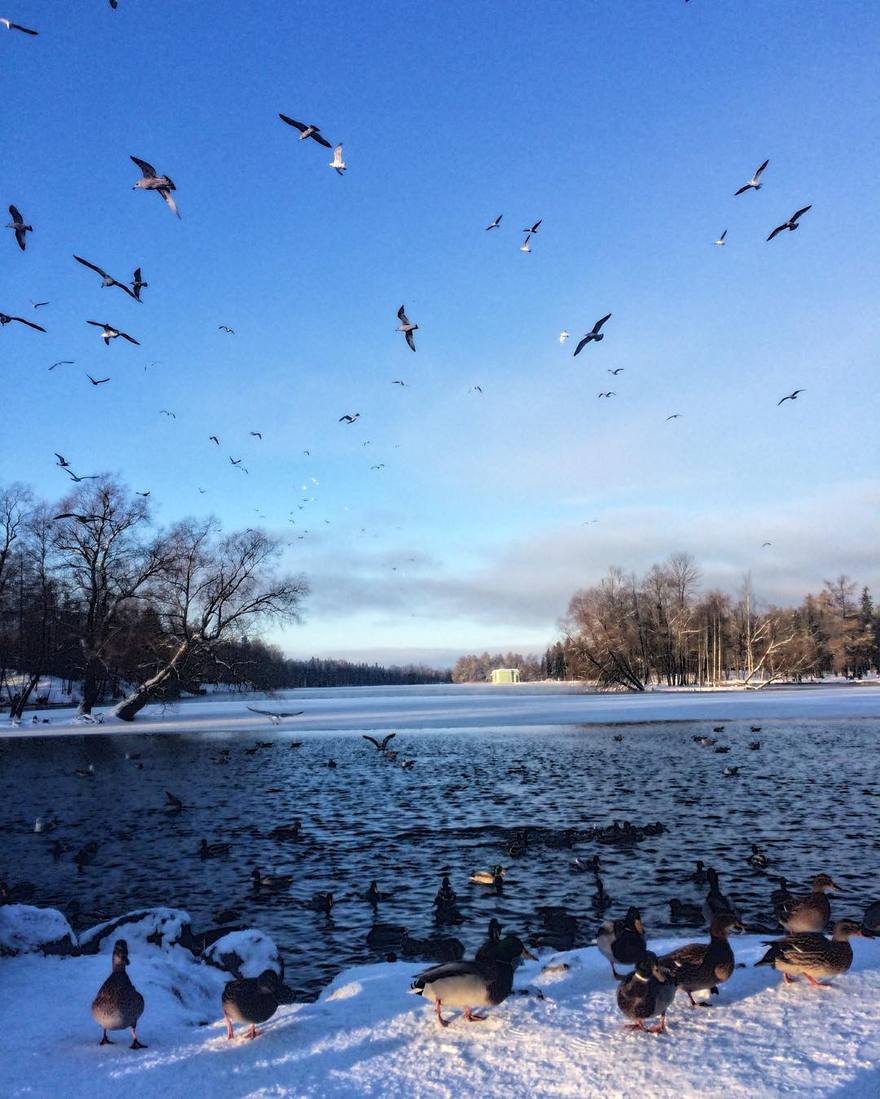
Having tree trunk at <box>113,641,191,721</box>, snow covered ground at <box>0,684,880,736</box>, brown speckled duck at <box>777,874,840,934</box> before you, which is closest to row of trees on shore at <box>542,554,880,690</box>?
snow covered ground at <box>0,684,880,736</box>

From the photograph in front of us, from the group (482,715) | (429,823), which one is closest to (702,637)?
(482,715)

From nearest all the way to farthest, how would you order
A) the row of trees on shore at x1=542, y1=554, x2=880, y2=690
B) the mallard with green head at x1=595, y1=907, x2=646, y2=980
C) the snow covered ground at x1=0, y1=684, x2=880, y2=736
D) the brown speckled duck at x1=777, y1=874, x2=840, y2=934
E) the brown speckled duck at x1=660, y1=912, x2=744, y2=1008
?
the brown speckled duck at x1=660, y1=912, x2=744, y2=1008 → the mallard with green head at x1=595, y1=907, x2=646, y2=980 → the brown speckled duck at x1=777, y1=874, x2=840, y2=934 → the snow covered ground at x1=0, y1=684, x2=880, y2=736 → the row of trees on shore at x1=542, y1=554, x2=880, y2=690

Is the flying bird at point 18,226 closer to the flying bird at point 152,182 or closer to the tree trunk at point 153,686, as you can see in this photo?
the flying bird at point 152,182

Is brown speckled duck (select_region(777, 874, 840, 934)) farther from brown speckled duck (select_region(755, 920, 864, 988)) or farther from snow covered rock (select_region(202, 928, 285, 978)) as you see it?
snow covered rock (select_region(202, 928, 285, 978))

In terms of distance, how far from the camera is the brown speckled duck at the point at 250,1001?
18.8 ft

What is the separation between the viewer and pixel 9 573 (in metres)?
57.4

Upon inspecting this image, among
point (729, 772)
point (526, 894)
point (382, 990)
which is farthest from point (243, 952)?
point (729, 772)

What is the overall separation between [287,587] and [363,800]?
31628mm

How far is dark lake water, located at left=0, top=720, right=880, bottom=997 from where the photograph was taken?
35.3ft

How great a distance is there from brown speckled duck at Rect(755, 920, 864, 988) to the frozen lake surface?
3326mm

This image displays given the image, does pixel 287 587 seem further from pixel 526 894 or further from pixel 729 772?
pixel 526 894

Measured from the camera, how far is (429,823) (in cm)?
1677

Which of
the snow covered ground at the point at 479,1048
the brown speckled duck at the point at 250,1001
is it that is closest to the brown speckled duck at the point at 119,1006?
the snow covered ground at the point at 479,1048

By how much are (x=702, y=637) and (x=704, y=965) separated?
4192 inches
